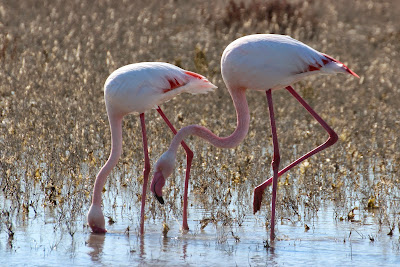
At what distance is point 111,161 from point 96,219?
519 mm

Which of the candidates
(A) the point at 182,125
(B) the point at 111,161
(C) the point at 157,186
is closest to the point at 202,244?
(C) the point at 157,186

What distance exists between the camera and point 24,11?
15609 millimetres

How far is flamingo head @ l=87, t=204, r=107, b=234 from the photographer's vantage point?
19.3ft

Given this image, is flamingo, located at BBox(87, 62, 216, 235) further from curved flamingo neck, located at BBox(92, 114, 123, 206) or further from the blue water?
the blue water

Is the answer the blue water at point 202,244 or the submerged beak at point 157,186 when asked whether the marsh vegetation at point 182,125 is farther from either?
the submerged beak at point 157,186

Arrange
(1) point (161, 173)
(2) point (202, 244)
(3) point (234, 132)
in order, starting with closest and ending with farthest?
(2) point (202, 244) < (1) point (161, 173) < (3) point (234, 132)

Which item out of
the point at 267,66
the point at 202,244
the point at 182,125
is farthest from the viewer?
the point at 182,125

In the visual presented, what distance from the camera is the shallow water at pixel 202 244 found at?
17.0ft

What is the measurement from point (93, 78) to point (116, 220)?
4.73 meters

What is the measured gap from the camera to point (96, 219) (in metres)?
5.87

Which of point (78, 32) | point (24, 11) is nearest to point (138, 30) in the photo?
point (78, 32)

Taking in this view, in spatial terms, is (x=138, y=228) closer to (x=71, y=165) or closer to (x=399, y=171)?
(x=71, y=165)

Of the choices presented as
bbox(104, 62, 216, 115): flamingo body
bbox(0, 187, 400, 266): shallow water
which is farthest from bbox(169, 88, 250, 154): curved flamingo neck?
bbox(0, 187, 400, 266): shallow water

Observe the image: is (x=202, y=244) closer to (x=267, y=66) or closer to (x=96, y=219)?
(x=96, y=219)
